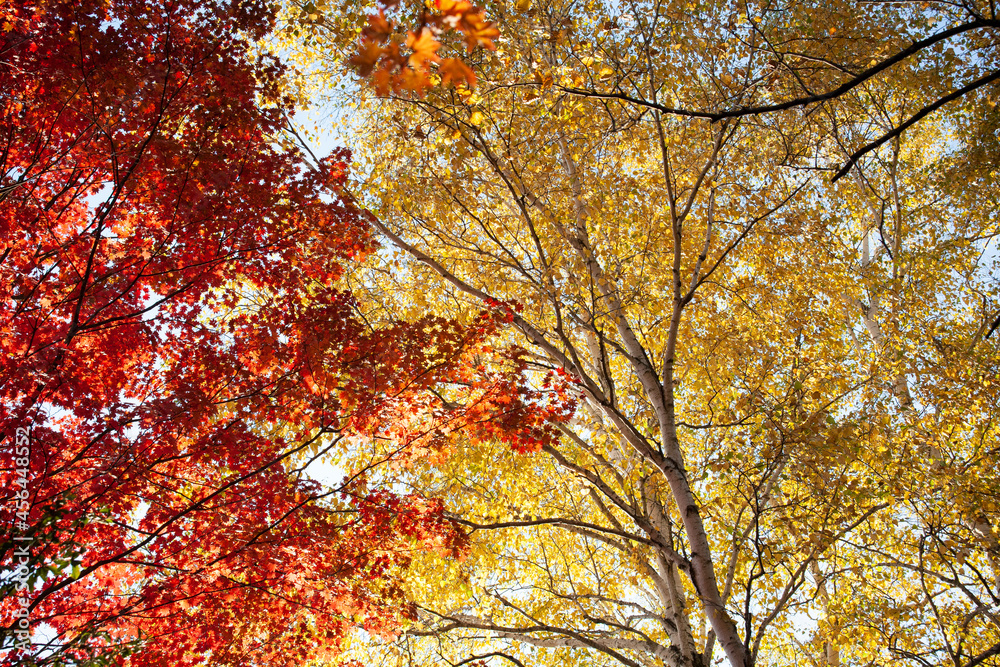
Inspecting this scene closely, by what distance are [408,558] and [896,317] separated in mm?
7459

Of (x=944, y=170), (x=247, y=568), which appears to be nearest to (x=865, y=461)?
(x=944, y=170)

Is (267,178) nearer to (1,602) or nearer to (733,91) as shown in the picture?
(1,602)

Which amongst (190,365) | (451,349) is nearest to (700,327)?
(451,349)

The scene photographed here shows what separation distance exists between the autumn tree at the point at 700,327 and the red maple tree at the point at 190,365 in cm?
112

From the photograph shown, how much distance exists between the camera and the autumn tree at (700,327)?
18.1ft

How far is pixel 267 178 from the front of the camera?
5.66 meters

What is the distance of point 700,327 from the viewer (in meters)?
7.98

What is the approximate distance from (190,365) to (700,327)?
6.13 metres

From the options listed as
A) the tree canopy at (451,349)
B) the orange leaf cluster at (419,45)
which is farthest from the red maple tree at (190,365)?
the orange leaf cluster at (419,45)

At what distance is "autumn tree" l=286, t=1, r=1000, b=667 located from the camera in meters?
5.51

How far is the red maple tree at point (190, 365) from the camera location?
443cm

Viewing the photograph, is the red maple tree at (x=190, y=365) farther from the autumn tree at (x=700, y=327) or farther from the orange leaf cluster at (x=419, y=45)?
the orange leaf cluster at (x=419, y=45)

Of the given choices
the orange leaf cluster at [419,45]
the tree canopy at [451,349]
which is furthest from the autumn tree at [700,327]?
the orange leaf cluster at [419,45]

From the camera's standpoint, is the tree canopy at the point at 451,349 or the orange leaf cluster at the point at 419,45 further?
the tree canopy at the point at 451,349
